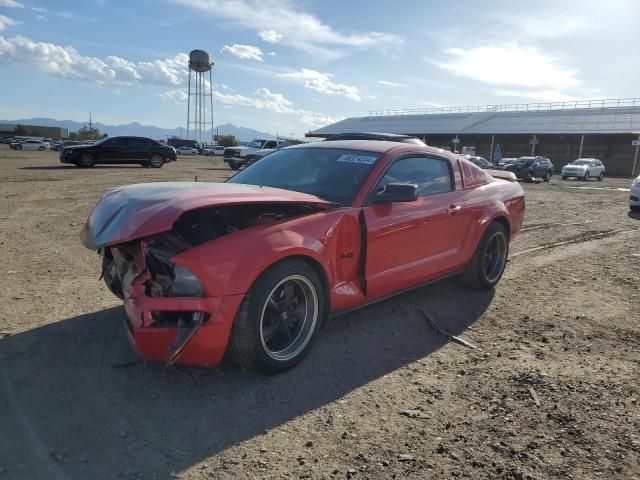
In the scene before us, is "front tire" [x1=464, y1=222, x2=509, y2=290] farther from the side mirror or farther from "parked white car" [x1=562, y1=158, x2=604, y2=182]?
"parked white car" [x1=562, y1=158, x2=604, y2=182]

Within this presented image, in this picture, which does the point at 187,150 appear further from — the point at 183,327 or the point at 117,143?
the point at 183,327

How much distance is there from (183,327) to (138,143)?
75.1 feet

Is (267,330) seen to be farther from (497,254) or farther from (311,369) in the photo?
(497,254)

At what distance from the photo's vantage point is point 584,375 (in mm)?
3461

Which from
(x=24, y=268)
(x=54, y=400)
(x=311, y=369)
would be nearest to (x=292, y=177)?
(x=311, y=369)

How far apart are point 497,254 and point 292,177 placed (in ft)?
8.89

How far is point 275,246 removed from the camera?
10.2ft

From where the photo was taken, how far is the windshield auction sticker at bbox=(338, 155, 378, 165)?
4.12 meters

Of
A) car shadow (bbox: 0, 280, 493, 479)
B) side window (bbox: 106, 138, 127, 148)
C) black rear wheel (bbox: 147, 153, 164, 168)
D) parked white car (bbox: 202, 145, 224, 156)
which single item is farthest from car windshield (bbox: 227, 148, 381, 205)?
parked white car (bbox: 202, 145, 224, 156)

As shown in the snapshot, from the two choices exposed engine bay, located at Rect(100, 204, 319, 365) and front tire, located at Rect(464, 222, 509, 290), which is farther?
front tire, located at Rect(464, 222, 509, 290)

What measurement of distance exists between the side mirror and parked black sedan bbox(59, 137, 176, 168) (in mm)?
21619

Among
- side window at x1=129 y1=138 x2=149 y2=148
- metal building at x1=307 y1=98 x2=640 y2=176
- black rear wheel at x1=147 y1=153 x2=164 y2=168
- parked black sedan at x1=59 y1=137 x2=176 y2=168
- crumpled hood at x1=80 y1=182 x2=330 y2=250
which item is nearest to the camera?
crumpled hood at x1=80 y1=182 x2=330 y2=250

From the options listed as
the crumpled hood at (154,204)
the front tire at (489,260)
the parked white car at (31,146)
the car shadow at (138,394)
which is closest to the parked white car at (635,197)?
the front tire at (489,260)

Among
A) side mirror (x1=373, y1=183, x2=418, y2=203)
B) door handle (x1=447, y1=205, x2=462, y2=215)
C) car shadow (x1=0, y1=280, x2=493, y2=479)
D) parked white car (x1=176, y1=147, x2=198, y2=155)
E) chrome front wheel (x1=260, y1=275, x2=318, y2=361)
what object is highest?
parked white car (x1=176, y1=147, x2=198, y2=155)
